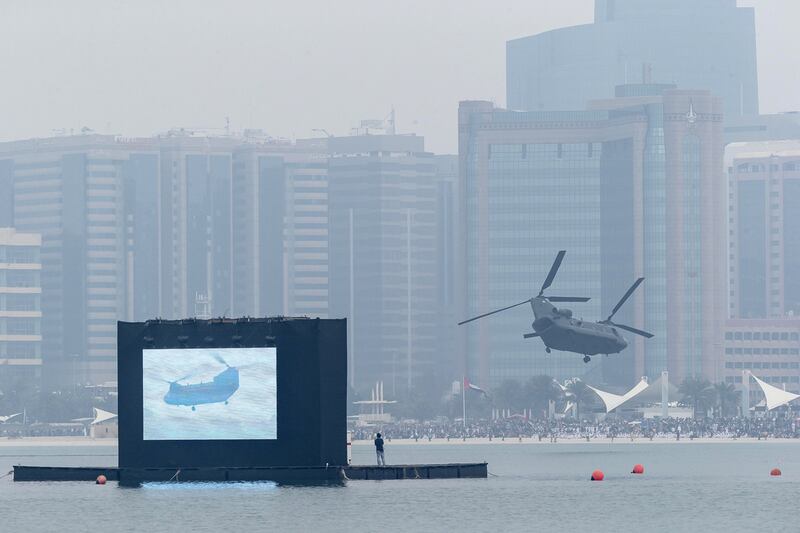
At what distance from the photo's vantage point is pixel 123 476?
10419 centimetres

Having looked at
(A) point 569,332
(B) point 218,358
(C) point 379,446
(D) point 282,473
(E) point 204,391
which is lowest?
(D) point 282,473

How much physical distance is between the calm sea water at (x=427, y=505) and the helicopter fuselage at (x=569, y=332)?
4862 centimetres

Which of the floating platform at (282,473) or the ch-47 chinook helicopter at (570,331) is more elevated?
the ch-47 chinook helicopter at (570,331)

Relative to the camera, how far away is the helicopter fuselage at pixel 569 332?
17925cm

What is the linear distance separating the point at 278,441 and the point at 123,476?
8463 millimetres

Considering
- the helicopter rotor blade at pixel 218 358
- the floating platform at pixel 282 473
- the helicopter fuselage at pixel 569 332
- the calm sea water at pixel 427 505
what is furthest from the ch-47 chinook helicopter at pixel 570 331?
the helicopter rotor blade at pixel 218 358

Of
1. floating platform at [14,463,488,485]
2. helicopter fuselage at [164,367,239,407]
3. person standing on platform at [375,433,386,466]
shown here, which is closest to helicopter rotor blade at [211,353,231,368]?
helicopter fuselage at [164,367,239,407]

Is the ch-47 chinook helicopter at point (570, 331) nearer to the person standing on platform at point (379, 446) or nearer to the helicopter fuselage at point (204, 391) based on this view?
the person standing on platform at point (379, 446)

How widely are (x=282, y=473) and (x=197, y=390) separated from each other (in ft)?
18.1

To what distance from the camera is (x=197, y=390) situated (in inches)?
4011

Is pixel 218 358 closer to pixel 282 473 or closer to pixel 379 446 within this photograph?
pixel 282 473

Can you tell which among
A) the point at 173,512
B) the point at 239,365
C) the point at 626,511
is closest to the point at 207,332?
the point at 239,365

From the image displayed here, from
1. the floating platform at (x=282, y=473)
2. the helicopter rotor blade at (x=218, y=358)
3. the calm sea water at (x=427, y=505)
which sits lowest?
the calm sea water at (x=427, y=505)

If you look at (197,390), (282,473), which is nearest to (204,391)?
(197,390)
